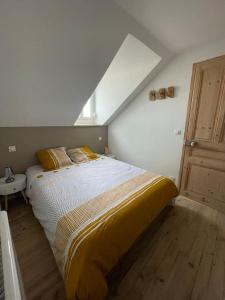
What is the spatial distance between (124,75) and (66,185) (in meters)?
2.37

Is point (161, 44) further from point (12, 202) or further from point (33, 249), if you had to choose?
point (12, 202)

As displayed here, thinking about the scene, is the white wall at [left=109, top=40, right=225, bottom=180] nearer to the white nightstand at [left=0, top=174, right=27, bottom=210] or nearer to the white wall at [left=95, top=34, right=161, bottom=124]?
the white wall at [left=95, top=34, right=161, bottom=124]

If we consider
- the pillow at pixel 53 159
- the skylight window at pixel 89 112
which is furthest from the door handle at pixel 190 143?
the skylight window at pixel 89 112

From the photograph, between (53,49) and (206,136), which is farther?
(206,136)

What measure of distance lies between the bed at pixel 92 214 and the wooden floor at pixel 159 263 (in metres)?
0.28

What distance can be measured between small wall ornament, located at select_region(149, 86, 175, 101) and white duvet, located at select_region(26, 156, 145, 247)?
1.41 metres

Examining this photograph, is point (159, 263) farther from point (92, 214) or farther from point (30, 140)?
point (30, 140)

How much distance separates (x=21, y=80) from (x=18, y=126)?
0.91 metres

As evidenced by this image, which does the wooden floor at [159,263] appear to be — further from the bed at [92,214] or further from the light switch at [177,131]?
the light switch at [177,131]

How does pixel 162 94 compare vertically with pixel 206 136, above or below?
above

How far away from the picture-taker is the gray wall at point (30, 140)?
2232 mm

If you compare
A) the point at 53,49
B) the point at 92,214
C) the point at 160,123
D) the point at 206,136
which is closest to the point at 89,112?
the point at 160,123

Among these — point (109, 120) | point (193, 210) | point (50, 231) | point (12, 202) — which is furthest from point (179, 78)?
point (12, 202)

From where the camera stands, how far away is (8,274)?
0.60 m
